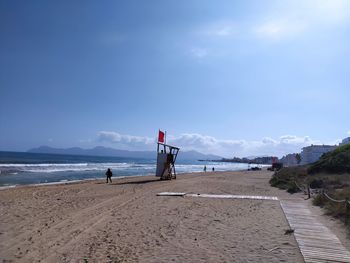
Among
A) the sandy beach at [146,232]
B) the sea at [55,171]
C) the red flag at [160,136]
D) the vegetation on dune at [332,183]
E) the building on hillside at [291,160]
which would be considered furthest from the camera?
the building on hillside at [291,160]

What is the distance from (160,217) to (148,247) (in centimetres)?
346

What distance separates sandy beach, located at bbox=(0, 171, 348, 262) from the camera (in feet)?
22.5

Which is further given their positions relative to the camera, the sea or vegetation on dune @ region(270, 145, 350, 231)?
the sea

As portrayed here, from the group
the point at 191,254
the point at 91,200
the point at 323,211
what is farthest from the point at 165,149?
the point at 191,254

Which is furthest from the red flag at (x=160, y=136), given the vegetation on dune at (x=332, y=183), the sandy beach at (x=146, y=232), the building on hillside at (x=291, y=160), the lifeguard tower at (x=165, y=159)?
the building on hillside at (x=291, y=160)

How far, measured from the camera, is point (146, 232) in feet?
29.2

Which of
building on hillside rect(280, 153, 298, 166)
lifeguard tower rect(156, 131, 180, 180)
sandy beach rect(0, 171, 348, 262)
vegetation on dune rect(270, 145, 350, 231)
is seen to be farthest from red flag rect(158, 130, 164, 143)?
building on hillside rect(280, 153, 298, 166)

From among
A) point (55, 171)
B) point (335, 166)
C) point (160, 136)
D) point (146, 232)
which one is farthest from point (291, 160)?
point (146, 232)

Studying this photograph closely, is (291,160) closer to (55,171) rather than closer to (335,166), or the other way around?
(55,171)

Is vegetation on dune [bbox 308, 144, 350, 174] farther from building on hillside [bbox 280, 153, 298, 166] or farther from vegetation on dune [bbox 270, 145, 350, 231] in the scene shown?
building on hillside [bbox 280, 153, 298, 166]

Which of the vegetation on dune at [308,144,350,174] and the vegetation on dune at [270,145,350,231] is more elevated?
the vegetation on dune at [308,144,350,174]

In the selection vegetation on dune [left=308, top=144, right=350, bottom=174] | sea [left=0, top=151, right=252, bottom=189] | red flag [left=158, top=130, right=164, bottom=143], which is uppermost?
red flag [left=158, top=130, right=164, bottom=143]

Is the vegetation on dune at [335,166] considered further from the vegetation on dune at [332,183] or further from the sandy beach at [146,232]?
the sandy beach at [146,232]

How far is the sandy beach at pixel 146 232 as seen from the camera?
686 cm
